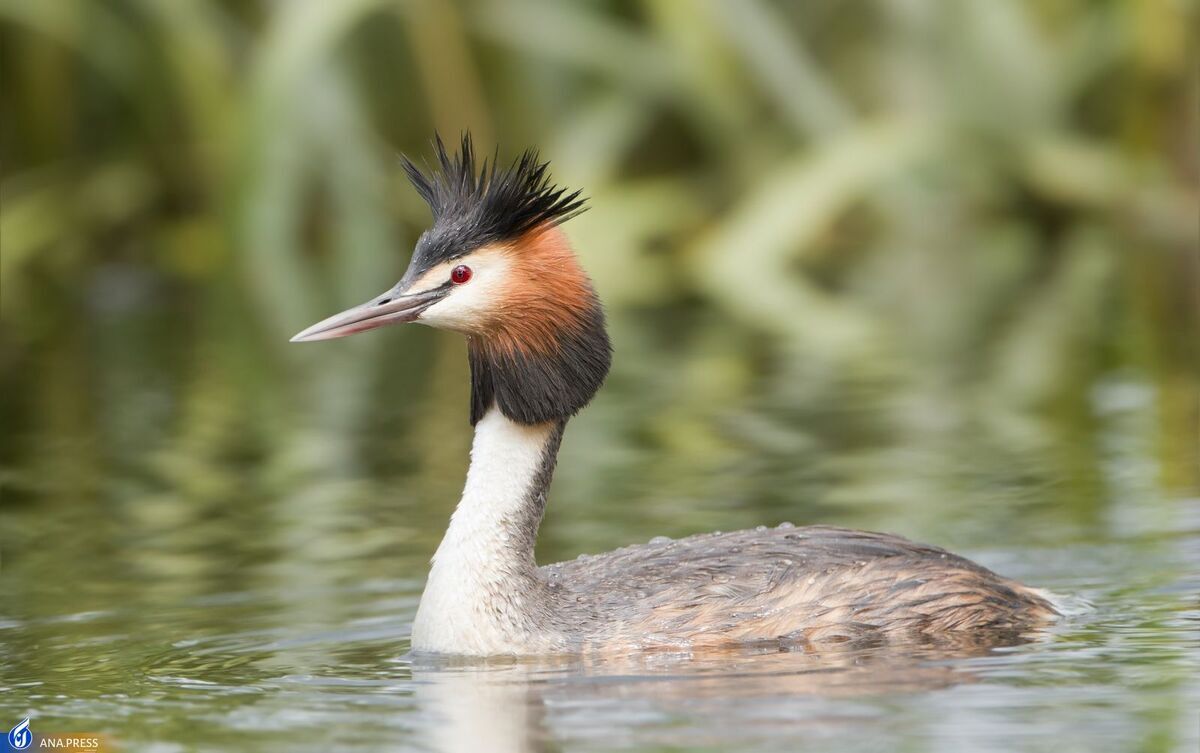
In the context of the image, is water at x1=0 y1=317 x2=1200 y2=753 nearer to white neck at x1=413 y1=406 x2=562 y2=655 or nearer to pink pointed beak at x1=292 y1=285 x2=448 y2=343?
white neck at x1=413 y1=406 x2=562 y2=655

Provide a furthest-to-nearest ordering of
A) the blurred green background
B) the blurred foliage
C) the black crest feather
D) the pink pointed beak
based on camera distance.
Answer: the blurred foliage → the blurred green background → the black crest feather → the pink pointed beak

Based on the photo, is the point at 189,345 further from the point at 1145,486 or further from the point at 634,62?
the point at 1145,486

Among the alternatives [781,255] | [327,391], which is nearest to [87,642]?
[327,391]

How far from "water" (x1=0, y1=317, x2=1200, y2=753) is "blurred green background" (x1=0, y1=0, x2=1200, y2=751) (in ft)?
0.16

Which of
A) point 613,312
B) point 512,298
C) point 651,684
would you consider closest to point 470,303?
point 512,298

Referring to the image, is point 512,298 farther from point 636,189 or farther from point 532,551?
point 636,189

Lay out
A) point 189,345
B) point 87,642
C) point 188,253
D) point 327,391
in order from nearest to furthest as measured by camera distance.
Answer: point 87,642 → point 327,391 → point 189,345 → point 188,253

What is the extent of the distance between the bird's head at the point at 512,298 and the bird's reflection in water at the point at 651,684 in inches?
46.3

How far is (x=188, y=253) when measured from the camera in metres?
30.2

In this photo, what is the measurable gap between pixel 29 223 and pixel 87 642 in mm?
18856

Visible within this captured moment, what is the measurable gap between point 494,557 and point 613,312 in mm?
13902
